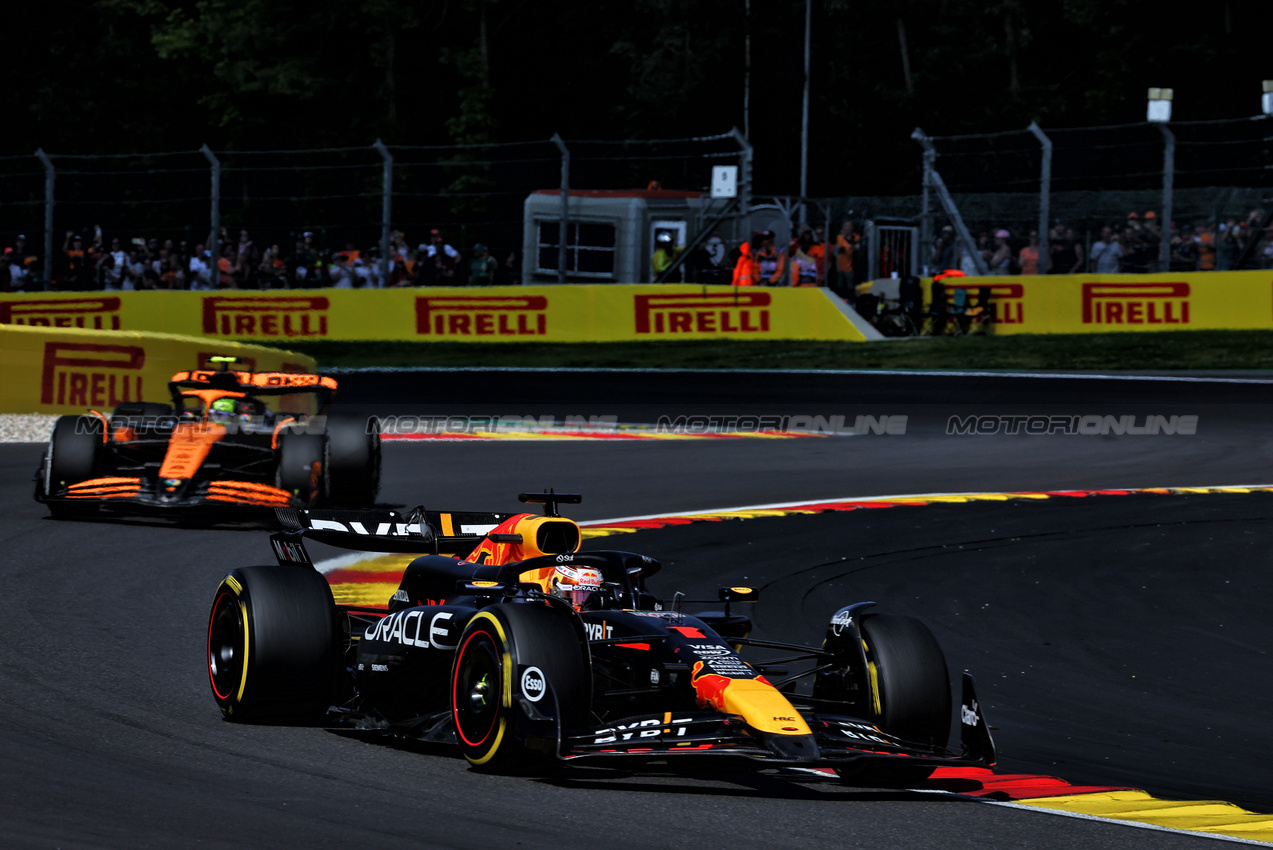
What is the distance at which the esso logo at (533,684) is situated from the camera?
547 cm

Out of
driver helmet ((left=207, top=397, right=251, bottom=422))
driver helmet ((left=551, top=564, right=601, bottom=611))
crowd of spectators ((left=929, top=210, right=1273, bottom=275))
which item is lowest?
driver helmet ((left=551, top=564, right=601, bottom=611))

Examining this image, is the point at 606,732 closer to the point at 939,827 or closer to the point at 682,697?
the point at 682,697

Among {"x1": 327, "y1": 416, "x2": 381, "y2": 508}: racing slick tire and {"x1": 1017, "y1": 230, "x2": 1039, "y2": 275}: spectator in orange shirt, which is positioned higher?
{"x1": 1017, "y1": 230, "x2": 1039, "y2": 275}: spectator in orange shirt

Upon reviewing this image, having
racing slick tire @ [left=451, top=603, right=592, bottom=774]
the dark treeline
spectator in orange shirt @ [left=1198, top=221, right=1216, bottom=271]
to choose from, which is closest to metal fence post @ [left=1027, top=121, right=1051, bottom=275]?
spectator in orange shirt @ [left=1198, top=221, right=1216, bottom=271]

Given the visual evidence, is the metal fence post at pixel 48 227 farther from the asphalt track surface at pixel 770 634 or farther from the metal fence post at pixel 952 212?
the metal fence post at pixel 952 212

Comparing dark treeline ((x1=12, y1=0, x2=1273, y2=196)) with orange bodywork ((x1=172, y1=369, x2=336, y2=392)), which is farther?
dark treeline ((x1=12, y1=0, x2=1273, y2=196))

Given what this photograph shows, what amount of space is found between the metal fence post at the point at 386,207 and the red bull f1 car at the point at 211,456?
36.3 feet

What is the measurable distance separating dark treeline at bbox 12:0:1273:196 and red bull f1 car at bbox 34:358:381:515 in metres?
32.7

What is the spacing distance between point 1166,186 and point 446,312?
32.3ft

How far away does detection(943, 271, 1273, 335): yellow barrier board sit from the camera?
22.6 meters

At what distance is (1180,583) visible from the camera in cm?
998

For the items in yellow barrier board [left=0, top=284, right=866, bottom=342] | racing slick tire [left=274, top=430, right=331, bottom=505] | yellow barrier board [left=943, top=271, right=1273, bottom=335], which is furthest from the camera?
yellow barrier board [left=0, top=284, right=866, bottom=342]

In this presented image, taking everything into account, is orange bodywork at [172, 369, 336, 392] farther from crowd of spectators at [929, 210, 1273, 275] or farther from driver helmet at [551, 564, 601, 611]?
crowd of spectators at [929, 210, 1273, 275]

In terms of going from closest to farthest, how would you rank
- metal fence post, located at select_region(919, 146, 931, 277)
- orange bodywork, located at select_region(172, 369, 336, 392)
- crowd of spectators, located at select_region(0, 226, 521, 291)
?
1. orange bodywork, located at select_region(172, 369, 336, 392)
2. metal fence post, located at select_region(919, 146, 931, 277)
3. crowd of spectators, located at select_region(0, 226, 521, 291)
